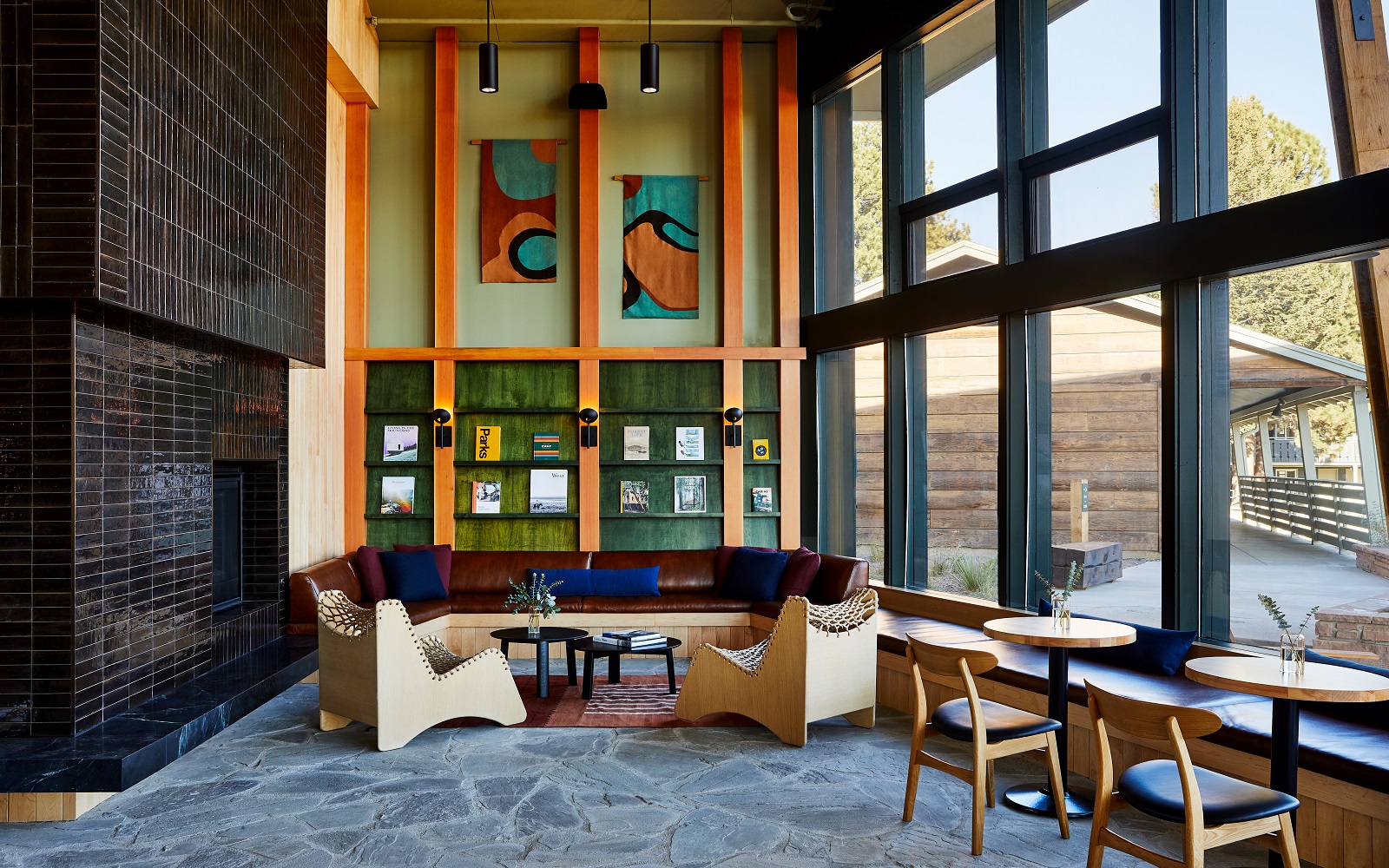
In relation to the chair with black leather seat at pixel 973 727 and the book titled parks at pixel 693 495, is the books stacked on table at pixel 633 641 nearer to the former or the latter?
the book titled parks at pixel 693 495

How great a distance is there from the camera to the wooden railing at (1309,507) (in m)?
4.74

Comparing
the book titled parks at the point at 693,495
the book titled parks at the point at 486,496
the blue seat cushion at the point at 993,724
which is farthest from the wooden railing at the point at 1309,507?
the book titled parks at the point at 486,496

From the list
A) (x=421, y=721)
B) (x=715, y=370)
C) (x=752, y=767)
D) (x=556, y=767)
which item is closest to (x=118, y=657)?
(x=421, y=721)

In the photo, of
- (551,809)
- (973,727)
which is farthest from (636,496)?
(973,727)

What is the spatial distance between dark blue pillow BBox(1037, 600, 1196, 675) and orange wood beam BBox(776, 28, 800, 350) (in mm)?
4390

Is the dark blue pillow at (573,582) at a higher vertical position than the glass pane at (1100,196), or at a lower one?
lower

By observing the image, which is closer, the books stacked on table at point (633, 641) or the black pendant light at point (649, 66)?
the books stacked on table at point (633, 641)

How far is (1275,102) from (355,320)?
7237mm

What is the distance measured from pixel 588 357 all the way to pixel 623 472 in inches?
43.0

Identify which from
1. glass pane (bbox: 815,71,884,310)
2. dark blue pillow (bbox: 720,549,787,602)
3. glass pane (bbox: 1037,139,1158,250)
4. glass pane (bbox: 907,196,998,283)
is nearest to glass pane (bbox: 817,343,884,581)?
glass pane (bbox: 815,71,884,310)

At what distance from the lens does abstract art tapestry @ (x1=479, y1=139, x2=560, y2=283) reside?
9125mm

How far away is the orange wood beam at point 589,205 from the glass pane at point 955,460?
9.68 feet

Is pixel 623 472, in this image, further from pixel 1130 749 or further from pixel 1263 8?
pixel 1263 8

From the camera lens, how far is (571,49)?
922cm
